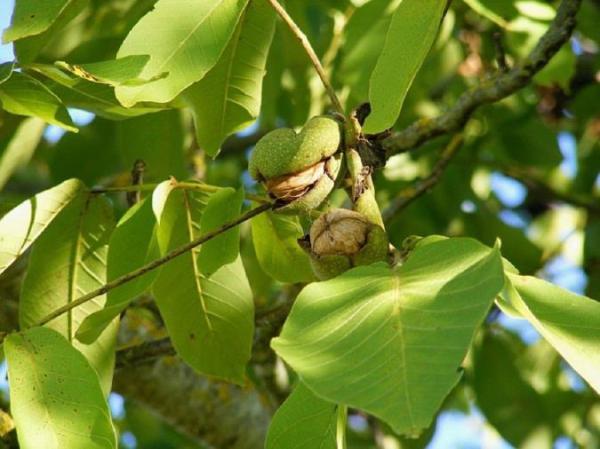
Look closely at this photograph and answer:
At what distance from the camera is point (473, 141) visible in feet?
11.3

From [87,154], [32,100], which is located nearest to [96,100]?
[32,100]

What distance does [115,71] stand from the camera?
1513 mm

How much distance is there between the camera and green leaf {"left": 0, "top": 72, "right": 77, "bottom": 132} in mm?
1660

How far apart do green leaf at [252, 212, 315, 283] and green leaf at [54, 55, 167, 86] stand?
0.45 meters

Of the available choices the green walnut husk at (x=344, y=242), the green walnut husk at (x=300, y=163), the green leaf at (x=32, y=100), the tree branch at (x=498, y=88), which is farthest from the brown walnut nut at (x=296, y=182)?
the tree branch at (x=498, y=88)

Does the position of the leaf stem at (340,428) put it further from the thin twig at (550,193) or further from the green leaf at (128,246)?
the thin twig at (550,193)

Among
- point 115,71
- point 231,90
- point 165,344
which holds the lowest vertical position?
point 165,344

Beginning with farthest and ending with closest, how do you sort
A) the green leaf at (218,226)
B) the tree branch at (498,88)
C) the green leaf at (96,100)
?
the tree branch at (498,88), the green leaf at (96,100), the green leaf at (218,226)

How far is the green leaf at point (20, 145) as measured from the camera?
2.42 m

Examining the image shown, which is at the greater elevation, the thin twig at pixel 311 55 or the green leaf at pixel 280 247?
the thin twig at pixel 311 55

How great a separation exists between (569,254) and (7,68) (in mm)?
3151

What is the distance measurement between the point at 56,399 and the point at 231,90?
659mm

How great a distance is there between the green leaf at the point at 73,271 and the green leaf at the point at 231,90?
24 centimetres

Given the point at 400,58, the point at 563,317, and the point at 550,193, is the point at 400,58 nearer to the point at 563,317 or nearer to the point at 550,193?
the point at 563,317
